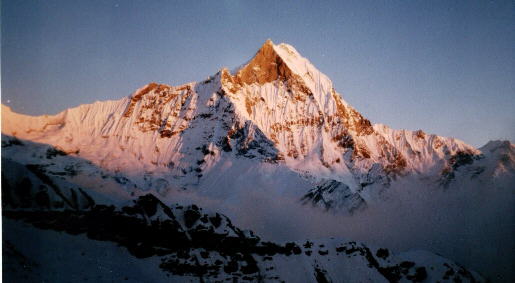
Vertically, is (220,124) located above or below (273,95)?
below

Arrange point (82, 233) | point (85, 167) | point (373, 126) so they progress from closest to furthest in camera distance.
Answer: point (82, 233)
point (85, 167)
point (373, 126)

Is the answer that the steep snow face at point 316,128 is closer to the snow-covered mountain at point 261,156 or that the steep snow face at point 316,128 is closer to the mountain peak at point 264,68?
the mountain peak at point 264,68

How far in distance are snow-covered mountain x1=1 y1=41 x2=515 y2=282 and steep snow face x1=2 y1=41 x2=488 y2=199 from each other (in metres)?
0.22

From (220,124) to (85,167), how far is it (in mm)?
22290

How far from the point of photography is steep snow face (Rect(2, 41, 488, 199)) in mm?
68000

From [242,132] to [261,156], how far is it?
5561mm

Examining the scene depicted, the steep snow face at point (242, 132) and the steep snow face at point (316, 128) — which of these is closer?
the steep snow face at point (242, 132)

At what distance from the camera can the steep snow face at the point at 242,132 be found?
223 feet

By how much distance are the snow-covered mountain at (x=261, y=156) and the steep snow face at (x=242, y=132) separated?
22 centimetres

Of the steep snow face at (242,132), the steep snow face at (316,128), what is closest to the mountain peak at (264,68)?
the steep snow face at (316,128)

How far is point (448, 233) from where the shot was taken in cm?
6512

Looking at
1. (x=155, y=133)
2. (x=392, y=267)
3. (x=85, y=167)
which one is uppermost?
(x=155, y=133)

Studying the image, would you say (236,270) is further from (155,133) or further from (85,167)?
(155,133)

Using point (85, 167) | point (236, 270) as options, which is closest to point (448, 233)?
point (236, 270)
